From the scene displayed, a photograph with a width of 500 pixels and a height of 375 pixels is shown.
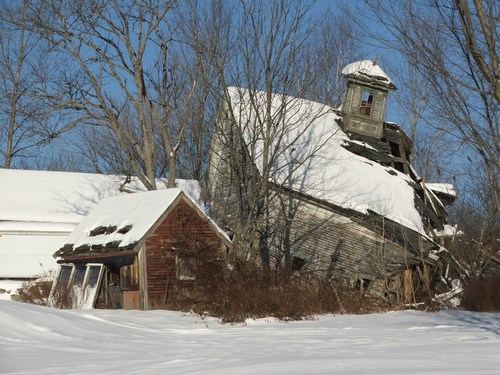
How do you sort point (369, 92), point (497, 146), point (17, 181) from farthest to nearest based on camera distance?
1. point (17, 181)
2. point (369, 92)
3. point (497, 146)

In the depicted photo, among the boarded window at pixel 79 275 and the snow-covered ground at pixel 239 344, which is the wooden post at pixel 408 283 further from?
the boarded window at pixel 79 275

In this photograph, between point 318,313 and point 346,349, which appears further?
point 318,313

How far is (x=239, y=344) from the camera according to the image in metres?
13.2

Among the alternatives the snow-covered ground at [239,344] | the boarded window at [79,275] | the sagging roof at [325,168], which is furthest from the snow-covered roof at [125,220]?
the sagging roof at [325,168]

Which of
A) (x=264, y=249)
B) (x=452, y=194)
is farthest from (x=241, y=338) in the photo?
(x=452, y=194)

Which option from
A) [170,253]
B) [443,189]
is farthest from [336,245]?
[170,253]

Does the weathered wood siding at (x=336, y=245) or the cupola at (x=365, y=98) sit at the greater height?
the cupola at (x=365, y=98)

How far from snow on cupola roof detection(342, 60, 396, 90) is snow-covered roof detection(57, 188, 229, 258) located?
10.8m

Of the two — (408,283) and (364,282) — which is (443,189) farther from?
(408,283)

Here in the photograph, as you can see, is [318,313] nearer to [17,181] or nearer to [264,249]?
[264,249]

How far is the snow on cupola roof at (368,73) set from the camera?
3098 cm

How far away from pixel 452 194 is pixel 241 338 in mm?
18390

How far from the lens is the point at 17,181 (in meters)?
34.4

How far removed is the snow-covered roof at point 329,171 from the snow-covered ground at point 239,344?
8.00 m
